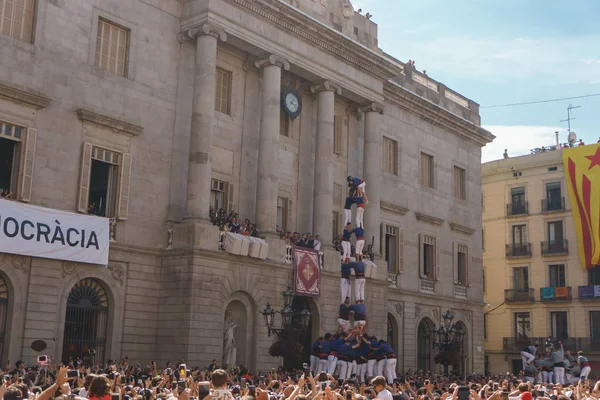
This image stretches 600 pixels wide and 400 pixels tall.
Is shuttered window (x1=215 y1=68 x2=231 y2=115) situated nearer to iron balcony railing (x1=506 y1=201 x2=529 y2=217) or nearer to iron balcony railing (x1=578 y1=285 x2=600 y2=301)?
iron balcony railing (x1=578 y1=285 x2=600 y2=301)

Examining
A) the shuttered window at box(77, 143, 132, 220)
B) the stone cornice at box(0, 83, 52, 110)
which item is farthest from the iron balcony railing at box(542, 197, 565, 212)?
the stone cornice at box(0, 83, 52, 110)

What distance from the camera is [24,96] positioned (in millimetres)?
25406

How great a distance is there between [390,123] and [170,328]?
19.2m

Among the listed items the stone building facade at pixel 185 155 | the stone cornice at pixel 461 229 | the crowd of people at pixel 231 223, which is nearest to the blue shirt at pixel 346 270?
the stone building facade at pixel 185 155

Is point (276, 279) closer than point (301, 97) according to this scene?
Yes

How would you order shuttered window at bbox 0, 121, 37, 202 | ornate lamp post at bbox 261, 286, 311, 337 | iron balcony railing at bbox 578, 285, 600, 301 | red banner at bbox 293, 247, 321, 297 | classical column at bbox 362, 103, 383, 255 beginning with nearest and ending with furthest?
1. shuttered window at bbox 0, 121, 37, 202
2. ornate lamp post at bbox 261, 286, 311, 337
3. red banner at bbox 293, 247, 321, 297
4. classical column at bbox 362, 103, 383, 255
5. iron balcony railing at bbox 578, 285, 600, 301

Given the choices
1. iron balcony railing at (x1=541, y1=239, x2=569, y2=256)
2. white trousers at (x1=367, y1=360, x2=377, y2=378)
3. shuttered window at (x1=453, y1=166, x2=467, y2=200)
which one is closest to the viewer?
white trousers at (x1=367, y1=360, x2=377, y2=378)

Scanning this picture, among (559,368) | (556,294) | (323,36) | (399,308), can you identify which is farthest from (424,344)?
(323,36)

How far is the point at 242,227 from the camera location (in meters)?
30.8

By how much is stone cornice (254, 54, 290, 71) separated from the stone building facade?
3.8 inches

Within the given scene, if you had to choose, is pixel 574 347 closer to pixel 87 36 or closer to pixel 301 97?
pixel 301 97

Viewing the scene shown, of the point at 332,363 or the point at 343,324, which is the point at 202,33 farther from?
the point at 332,363

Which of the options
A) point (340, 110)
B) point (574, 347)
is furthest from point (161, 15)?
point (574, 347)

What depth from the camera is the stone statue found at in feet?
97.8
